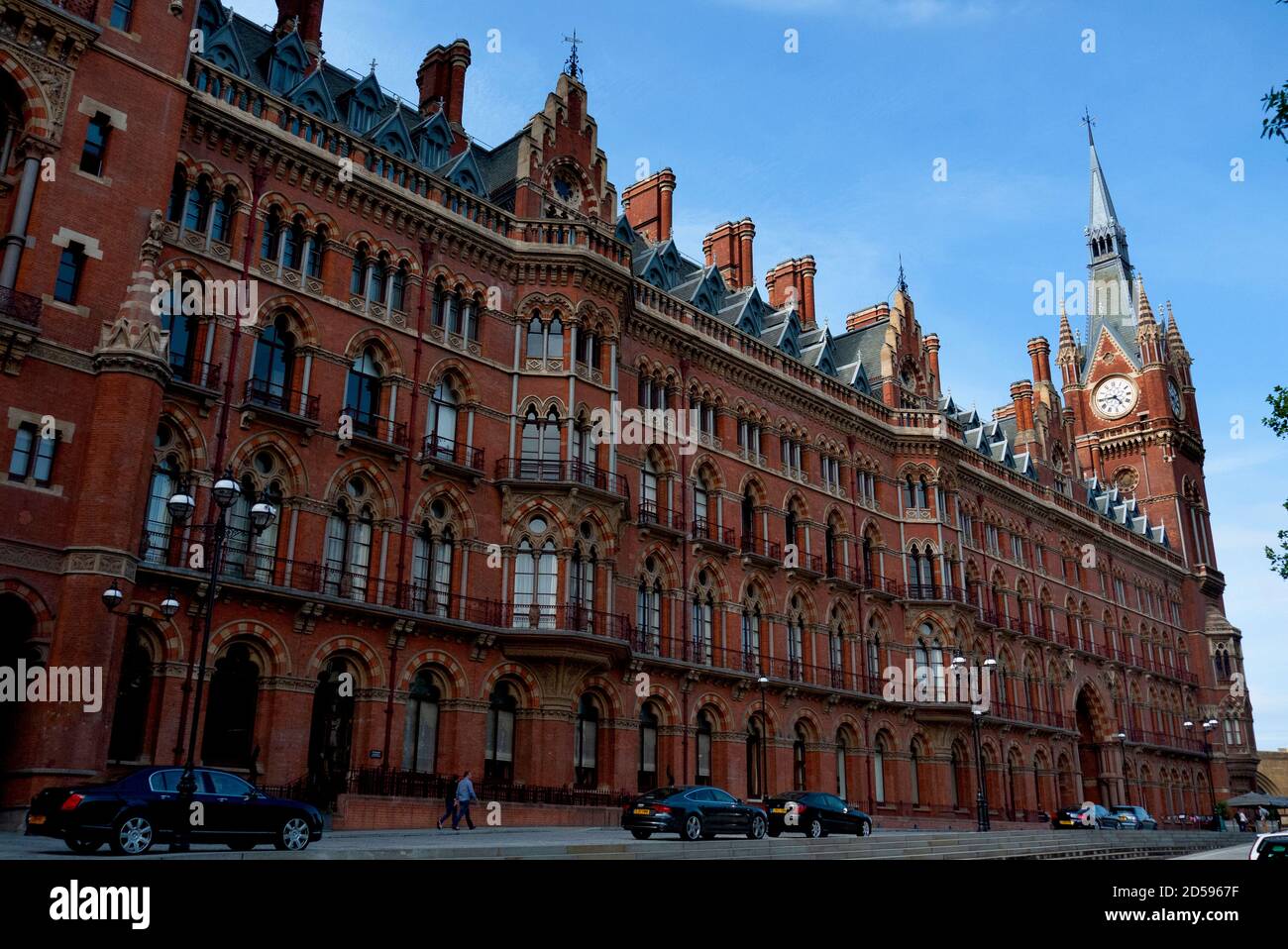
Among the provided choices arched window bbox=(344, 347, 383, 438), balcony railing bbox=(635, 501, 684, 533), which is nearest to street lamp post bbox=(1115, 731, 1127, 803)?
balcony railing bbox=(635, 501, 684, 533)

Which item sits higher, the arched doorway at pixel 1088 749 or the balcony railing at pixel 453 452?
the balcony railing at pixel 453 452

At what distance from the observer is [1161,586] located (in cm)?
7775

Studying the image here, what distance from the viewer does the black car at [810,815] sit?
2916cm

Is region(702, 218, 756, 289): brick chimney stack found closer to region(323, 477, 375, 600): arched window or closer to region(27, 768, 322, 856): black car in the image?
region(323, 477, 375, 600): arched window

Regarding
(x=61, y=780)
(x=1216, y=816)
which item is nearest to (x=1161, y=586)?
(x=1216, y=816)

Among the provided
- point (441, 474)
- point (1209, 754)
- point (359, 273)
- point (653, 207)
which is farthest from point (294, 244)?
point (1209, 754)

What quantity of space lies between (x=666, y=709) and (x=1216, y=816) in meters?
50.6

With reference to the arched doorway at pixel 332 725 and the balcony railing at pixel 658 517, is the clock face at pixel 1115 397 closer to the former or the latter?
the balcony railing at pixel 658 517

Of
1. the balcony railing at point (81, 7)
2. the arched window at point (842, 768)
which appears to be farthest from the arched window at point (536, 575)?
the balcony railing at point (81, 7)

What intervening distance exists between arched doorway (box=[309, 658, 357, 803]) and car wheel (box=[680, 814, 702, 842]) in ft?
29.6

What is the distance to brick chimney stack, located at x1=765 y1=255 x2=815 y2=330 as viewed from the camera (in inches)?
2154

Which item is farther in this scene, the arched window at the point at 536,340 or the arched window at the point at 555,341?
the arched window at the point at 555,341

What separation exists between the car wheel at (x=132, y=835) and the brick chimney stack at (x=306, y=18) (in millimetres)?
28362

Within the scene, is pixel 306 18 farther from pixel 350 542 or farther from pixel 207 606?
pixel 207 606
